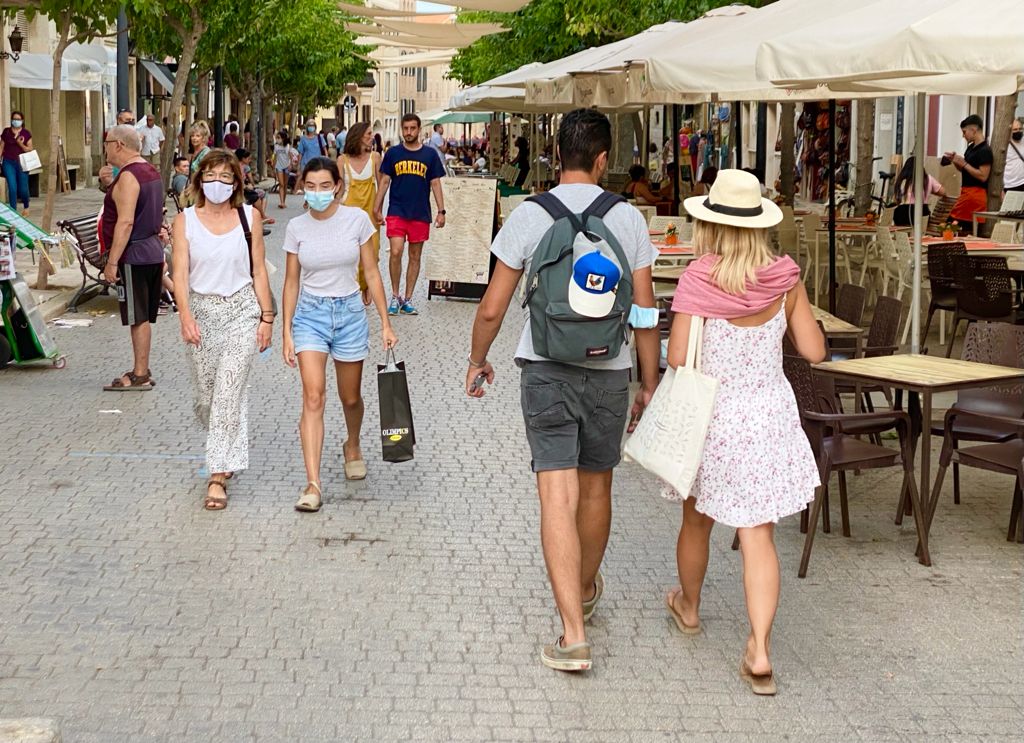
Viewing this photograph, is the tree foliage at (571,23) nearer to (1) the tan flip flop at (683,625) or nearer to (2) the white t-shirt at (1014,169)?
(2) the white t-shirt at (1014,169)

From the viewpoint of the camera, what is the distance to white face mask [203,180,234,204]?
7480 millimetres

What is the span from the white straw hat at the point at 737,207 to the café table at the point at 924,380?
167cm

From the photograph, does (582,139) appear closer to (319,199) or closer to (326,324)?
(319,199)

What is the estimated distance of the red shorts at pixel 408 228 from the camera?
15133 millimetres

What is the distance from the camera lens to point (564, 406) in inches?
207

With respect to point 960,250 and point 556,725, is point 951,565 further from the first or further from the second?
point 960,250

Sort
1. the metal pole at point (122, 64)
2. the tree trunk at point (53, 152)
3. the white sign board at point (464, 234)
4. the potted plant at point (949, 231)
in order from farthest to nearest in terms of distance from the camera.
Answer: the metal pole at point (122, 64) < the tree trunk at point (53, 152) < the white sign board at point (464, 234) < the potted plant at point (949, 231)

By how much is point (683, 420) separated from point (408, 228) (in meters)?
10.3

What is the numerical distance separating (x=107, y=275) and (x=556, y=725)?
6477 millimetres

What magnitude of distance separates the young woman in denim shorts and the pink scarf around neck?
2.61 meters

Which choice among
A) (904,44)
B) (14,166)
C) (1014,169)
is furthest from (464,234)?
(14,166)

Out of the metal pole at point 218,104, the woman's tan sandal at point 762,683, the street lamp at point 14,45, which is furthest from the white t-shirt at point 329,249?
the metal pole at point 218,104

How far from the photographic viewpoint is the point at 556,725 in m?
4.74

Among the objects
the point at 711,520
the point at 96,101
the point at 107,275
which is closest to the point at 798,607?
the point at 711,520
